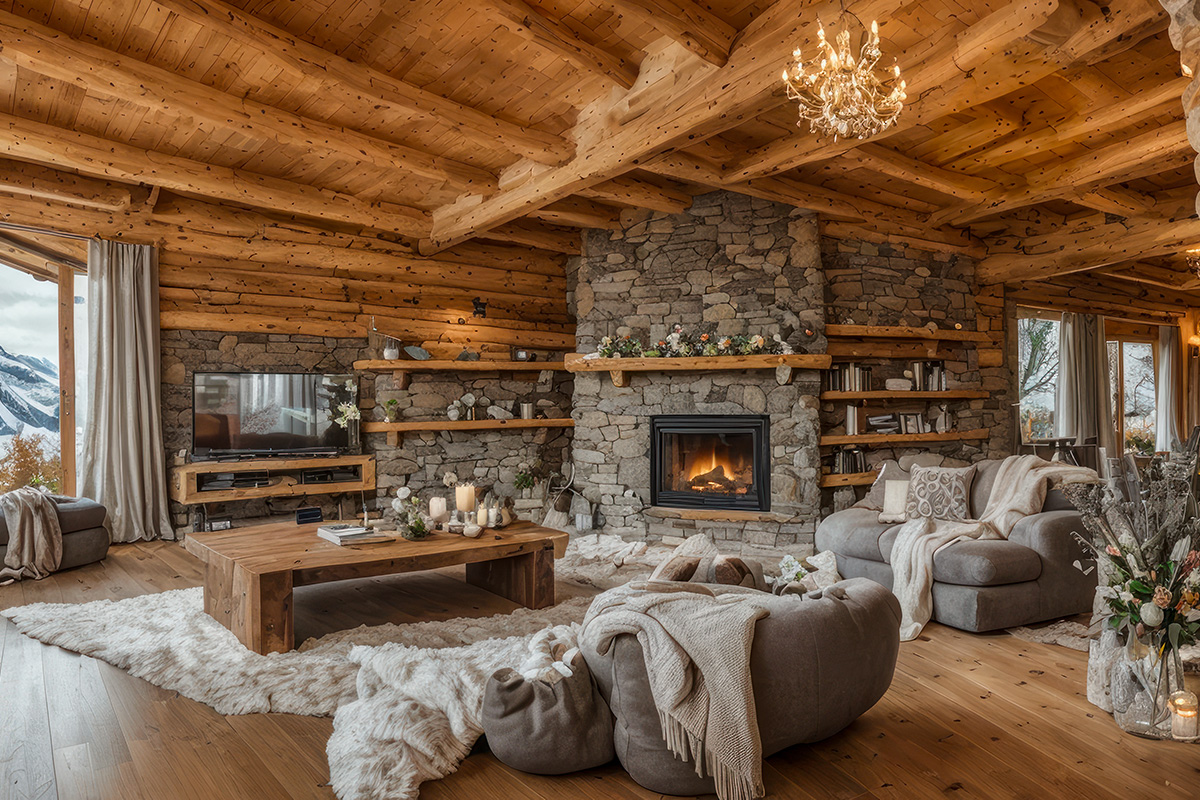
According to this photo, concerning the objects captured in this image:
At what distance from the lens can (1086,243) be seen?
6.52 meters

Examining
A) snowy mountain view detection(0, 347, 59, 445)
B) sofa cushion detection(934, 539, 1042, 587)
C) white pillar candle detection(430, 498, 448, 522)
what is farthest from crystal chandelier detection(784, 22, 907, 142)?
snowy mountain view detection(0, 347, 59, 445)

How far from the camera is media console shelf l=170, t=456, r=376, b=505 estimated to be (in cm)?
593

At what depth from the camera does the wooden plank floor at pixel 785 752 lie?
216 centimetres

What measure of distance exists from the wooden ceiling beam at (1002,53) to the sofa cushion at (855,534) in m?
2.17

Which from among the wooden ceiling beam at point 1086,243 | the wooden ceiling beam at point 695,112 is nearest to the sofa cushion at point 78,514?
the wooden ceiling beam at point 695,112

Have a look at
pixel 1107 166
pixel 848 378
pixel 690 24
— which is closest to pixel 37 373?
pixel 690 24

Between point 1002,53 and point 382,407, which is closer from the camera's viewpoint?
point 1002,53

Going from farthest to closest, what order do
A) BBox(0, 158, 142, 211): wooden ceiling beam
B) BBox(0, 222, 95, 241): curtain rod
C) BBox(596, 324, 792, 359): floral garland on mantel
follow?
BBox(596, 324, 792, 359): floral garland on mantel < BBox(0, 222, 95, 241): curtain rod < BBox(0, 158, 142, 211): wooden ceiling beam

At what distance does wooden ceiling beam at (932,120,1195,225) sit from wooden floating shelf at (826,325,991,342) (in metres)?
1.06

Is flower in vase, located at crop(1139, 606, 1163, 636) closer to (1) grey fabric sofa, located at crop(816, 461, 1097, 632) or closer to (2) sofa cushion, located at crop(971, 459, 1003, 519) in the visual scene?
(1) grey fabric sofa, located at crop(816, 461, 1097, 632)

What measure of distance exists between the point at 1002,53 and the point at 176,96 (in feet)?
14.1

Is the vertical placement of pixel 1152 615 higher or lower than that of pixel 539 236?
lower

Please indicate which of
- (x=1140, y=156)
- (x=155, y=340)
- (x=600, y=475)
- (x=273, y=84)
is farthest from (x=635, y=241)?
(x=155, y=340)

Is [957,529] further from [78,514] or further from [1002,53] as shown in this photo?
[78,514]
